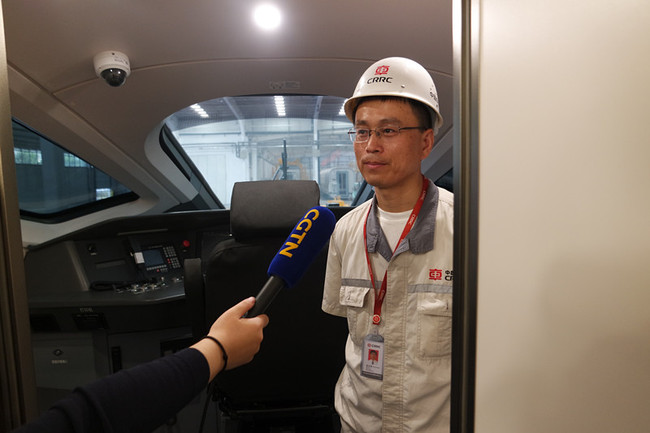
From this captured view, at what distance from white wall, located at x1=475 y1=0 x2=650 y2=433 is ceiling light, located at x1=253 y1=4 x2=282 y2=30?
1.11 meters

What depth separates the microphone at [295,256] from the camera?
42.1 inches

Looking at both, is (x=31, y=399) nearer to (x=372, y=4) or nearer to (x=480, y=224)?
(x=480, y=224)

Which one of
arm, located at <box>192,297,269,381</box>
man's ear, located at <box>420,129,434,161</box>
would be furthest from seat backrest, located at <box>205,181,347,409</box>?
arm, located at <box>192,297,269,381</box>

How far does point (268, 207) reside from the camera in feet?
5.87

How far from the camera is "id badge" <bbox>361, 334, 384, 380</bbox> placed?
1.21 m

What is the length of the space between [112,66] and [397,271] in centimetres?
149

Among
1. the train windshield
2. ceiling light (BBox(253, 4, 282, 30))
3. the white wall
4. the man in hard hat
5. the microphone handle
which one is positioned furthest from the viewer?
the train windshield

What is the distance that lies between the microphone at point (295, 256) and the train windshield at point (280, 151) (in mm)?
2416

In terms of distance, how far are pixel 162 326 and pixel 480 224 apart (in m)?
2.60

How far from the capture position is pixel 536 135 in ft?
1.80

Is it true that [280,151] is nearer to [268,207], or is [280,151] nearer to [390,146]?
[268,207]

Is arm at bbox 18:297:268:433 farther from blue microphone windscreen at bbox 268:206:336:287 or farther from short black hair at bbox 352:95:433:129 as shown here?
short black hair at bbox 352:95:433:129

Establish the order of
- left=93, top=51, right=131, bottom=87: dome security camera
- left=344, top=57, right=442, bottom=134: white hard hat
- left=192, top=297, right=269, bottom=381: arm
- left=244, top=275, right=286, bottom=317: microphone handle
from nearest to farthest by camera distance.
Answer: left=192, top=297, right=269, bottom=381: arm
left=244, top=275, right=286, bottom=317: microphone handle
left=344, top=57, right=442, bottom=134: white hard hat
left=93, top=51, right=131, bottom=87: dome security camera

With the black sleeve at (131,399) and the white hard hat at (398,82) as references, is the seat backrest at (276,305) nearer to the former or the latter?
the white hard hat at (398,82)
